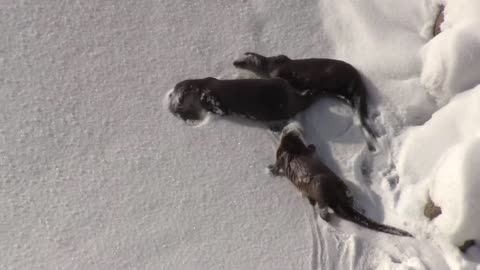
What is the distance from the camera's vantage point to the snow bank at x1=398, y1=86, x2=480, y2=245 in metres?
3.12

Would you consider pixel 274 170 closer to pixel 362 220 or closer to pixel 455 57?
pixel 362 220

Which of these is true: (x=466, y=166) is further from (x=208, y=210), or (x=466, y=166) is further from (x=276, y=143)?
(x=208, y=210)

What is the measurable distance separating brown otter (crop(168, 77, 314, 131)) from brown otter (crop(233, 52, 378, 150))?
13 cm

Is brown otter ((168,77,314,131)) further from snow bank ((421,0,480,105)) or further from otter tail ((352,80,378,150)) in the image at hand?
snow bank ((421,0,480,105))

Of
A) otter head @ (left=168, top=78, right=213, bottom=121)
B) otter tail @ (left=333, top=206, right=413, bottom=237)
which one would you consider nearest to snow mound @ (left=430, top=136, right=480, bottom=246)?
otter tail @ (left=333, top=206, right=413, bottom=237)

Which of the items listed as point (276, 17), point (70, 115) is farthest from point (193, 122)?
point (276, 17)

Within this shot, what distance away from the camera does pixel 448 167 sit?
325 cm

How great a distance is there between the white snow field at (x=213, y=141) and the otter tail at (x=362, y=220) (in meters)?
0.04

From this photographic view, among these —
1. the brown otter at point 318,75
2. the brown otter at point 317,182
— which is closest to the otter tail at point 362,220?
the brown otter at point 317,182

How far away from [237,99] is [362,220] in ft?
3.35

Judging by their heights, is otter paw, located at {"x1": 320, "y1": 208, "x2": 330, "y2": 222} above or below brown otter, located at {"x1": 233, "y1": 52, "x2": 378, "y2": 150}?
below

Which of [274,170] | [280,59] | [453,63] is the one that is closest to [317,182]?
[274,170]

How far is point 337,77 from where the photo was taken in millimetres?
3688

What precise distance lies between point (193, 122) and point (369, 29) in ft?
4.50
